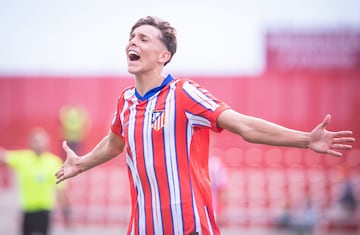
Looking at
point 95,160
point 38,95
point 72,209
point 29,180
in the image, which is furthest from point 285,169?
point 95,160

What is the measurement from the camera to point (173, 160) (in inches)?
202

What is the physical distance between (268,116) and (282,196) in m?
5.75

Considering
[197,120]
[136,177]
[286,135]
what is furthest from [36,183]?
[286,135]

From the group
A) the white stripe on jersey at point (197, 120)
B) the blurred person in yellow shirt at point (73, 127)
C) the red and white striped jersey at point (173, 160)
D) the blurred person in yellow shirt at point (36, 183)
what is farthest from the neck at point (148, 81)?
the blurred person in yellow shirt at point (73, 127)

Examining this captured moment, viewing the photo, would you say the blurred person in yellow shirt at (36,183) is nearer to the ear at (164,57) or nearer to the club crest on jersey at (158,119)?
the ear at (164,57)

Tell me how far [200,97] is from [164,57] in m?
0.51

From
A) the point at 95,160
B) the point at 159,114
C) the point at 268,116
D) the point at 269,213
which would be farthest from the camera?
the point at 268,116

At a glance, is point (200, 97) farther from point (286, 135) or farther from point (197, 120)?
point (286, 135)

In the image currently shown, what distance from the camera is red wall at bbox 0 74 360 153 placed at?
22266mm

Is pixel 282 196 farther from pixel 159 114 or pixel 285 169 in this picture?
pixel 159 114

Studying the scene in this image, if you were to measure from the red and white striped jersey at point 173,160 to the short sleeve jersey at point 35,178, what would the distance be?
6836mm

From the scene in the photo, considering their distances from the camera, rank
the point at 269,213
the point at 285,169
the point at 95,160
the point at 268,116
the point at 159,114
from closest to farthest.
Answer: the point at 159,114, the point at 95,160, the point at 269,213, the point at 285,169, the point at 268,116

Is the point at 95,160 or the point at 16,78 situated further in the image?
the point at 16,78

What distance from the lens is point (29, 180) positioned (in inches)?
471
